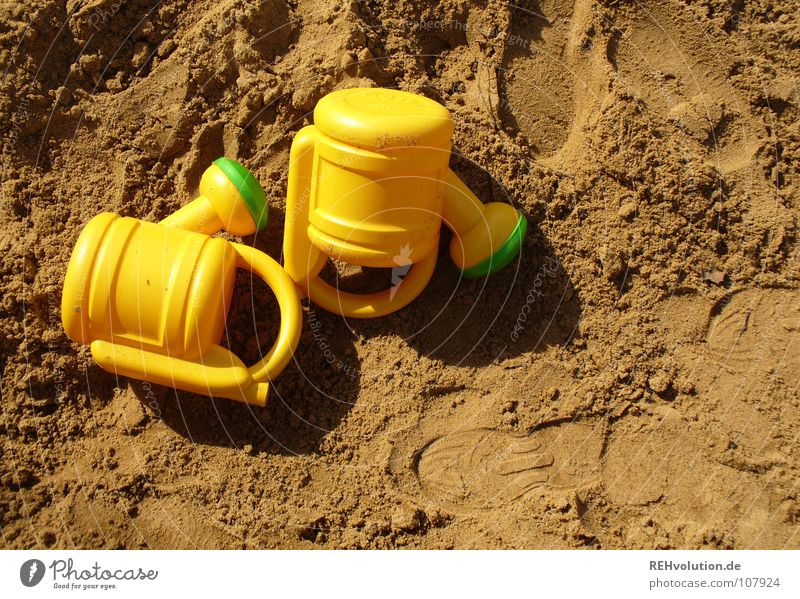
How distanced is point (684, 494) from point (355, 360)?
98 centimetres

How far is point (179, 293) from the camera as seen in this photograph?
5.59ft

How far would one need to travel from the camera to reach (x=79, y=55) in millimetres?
2100

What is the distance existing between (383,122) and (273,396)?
2.88ft

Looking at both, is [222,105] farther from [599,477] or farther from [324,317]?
[599,477]

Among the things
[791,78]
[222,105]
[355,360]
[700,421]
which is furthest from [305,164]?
[791,78]
